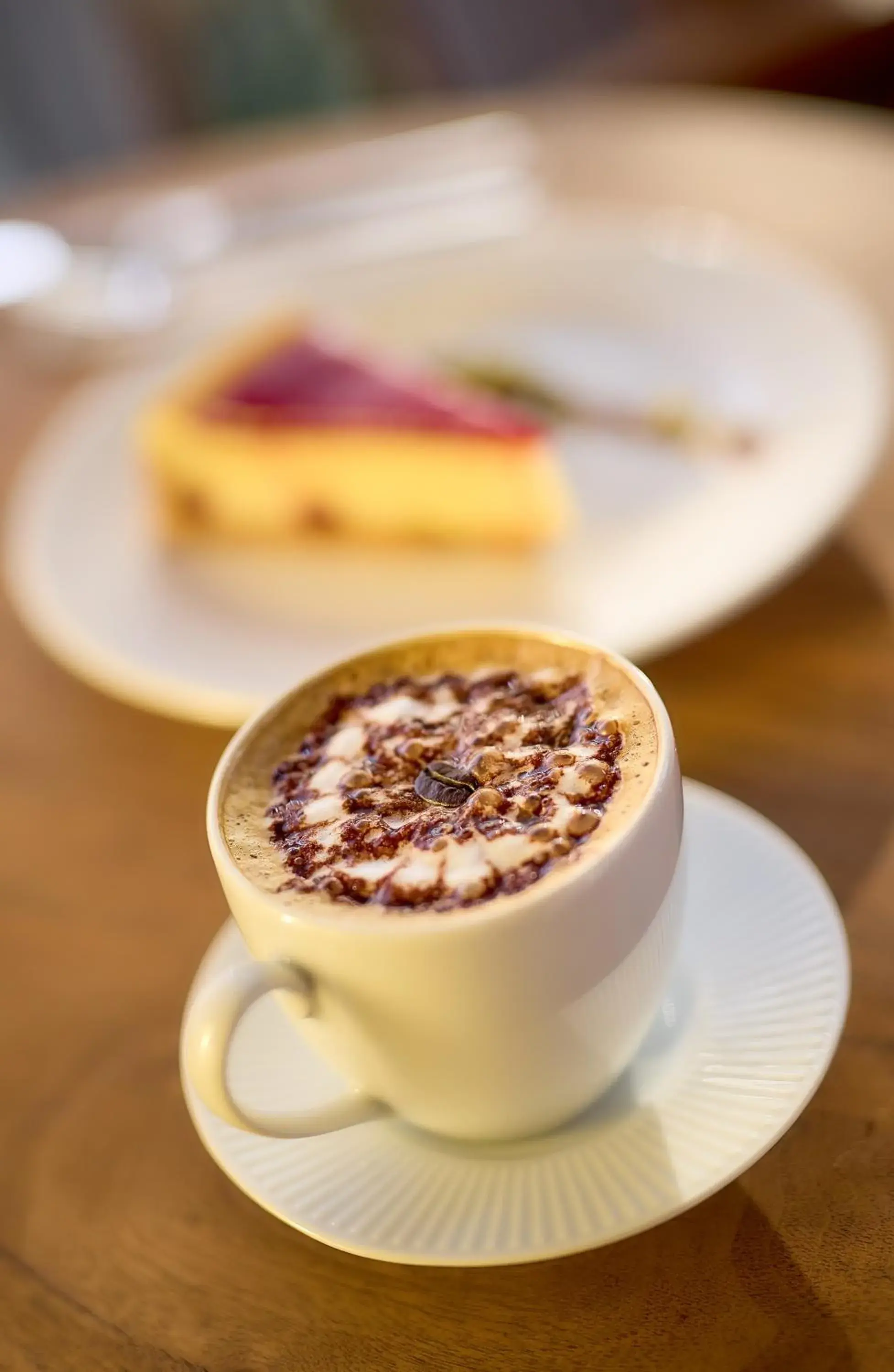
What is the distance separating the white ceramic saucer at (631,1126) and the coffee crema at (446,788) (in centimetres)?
13

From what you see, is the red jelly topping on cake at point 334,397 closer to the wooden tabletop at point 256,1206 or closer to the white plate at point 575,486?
the white plate at point 575,486

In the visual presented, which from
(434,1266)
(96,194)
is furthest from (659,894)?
(96,194)

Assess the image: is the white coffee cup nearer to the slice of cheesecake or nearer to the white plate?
the white plate

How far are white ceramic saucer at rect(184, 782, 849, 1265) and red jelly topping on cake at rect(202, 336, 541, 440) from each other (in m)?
0.98

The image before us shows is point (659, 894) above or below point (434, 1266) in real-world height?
above

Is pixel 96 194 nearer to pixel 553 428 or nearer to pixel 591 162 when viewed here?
pixel 591 162

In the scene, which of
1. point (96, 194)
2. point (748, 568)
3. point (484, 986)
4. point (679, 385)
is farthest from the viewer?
point (96, 194)

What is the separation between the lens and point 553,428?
4.83 ft

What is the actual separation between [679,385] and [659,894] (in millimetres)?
974

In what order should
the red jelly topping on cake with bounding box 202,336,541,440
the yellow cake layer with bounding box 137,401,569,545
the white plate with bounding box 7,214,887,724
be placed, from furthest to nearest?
the red jelly topping on cake with bounding box 202,336,541,440 < the yellow cake layer with bounding box 137,401,569,545 < the white plate with bounding box 7,214,887,724

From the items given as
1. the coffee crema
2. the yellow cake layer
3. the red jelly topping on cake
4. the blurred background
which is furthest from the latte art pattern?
the blurred background

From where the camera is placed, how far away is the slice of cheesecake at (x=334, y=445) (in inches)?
59.1

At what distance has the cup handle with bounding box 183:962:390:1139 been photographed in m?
0.54

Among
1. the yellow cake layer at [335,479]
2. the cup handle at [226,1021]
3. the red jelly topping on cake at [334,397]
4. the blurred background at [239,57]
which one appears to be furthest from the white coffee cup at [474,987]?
the blurred background at [239,57]
